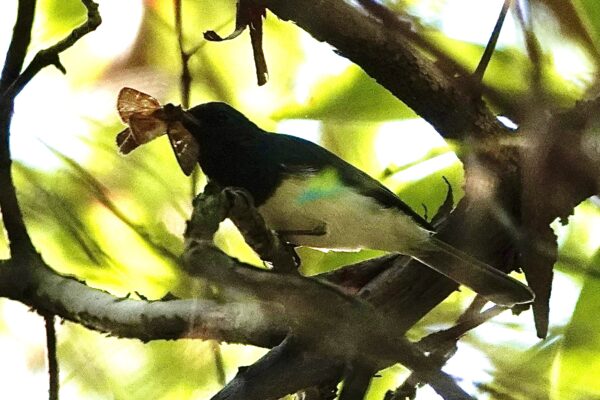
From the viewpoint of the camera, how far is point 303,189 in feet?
2.99

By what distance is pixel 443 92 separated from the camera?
1.92 ft

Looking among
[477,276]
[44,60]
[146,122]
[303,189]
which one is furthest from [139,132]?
[303,189]

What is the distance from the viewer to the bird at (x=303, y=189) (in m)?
0.83

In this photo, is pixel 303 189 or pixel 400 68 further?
pixel 303 189

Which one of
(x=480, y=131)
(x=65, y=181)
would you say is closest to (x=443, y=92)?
(x=480, y=131)

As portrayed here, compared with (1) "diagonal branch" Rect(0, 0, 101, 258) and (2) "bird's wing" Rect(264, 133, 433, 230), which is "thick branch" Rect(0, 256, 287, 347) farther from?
(2) "bird's wing" Rect(264, 133, 433, 230)

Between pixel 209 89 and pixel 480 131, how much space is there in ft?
0.74

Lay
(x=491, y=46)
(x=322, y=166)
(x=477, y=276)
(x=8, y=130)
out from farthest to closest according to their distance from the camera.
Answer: (x=322, y=166) → (x=8, y=130) → (x=477, y=276) → (x=491, y=46)

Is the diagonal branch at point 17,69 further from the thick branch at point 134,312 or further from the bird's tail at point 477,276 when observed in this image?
the bird's tail at point 477,276

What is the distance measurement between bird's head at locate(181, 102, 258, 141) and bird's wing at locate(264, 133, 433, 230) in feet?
0.15

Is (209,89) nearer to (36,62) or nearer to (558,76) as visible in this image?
(36,62)

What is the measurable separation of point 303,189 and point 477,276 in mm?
407

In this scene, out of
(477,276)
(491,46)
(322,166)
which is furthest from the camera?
(322,166)

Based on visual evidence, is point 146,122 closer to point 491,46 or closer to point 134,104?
point 134,104
